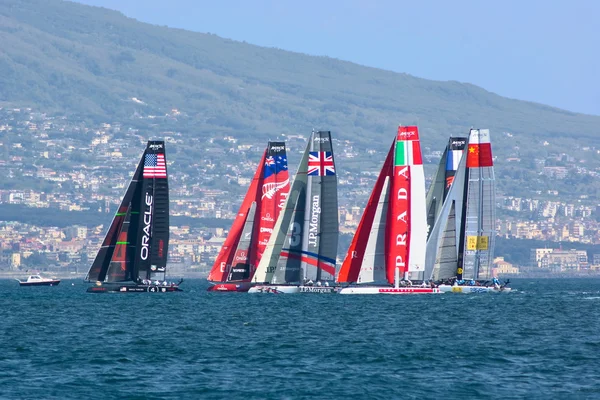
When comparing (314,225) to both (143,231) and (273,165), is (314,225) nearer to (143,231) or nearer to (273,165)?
(273,165)

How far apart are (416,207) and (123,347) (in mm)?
31244

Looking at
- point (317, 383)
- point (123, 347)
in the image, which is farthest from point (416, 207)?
point (317, 383)

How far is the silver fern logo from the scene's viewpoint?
80.8 metres

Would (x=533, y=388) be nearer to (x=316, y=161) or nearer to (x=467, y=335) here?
(x=467, y=335)

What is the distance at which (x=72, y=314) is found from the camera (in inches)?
2451

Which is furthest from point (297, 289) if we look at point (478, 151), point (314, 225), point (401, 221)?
point (478, 151)

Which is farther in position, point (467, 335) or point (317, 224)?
point (317, 224)

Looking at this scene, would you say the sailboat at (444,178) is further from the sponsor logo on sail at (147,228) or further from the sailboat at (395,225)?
the sponsor logo on sail at (147,228)

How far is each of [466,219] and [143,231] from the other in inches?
702

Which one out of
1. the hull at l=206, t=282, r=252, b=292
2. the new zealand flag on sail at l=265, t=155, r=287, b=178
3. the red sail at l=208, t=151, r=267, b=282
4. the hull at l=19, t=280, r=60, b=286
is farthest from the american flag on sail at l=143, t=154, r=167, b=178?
the hull at l=19, t=280, r=60, b=286

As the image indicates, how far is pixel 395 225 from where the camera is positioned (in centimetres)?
7288

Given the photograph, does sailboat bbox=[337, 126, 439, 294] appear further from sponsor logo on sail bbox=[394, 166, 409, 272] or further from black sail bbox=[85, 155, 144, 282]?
black sail bbox=[85, 155, 144, 282]

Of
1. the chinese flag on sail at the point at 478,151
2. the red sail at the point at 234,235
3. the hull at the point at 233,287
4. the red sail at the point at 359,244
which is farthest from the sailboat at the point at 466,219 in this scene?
the red sail at the point at 234,235

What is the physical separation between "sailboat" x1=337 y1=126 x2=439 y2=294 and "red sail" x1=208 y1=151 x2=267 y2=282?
1045 centimetres
